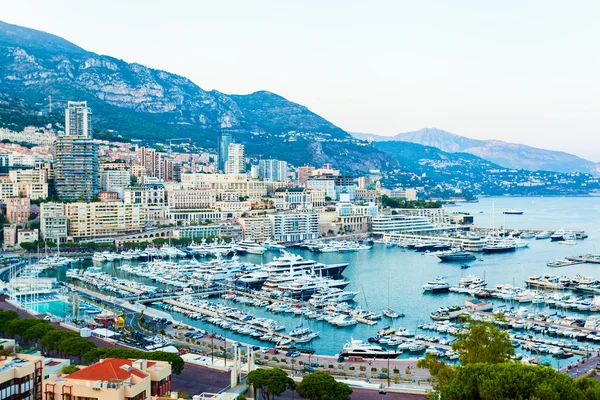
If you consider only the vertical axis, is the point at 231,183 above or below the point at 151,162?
below

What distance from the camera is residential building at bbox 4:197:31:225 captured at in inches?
2126

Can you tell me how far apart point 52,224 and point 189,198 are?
1843cm

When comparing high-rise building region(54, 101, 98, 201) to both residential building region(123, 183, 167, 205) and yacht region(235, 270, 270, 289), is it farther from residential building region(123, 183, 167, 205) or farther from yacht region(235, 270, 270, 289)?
yacht region(235, 270, 270, 289)

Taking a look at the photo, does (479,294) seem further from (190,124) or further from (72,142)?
(190,124)

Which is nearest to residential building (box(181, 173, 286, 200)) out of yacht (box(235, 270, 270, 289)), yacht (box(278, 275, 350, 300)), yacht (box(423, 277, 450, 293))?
yacht (box(235, 270, 270, 289))

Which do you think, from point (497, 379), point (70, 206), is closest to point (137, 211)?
point (70, 206)

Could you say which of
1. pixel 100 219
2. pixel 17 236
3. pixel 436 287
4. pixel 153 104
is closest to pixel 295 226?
pixel 100 219

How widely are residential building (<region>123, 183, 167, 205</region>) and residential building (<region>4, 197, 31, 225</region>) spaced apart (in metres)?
8.29

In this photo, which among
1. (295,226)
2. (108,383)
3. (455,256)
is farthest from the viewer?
(295,226)

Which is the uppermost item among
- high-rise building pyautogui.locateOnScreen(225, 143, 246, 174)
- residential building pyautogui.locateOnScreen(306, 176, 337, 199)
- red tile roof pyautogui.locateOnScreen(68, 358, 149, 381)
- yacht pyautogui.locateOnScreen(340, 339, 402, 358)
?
high-rise building pyautogui.locateOnScreen(225, 143, 246, 174)

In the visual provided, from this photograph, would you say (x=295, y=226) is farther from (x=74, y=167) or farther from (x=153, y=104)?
(x=153, y=104)

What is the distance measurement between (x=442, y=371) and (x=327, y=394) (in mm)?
2417

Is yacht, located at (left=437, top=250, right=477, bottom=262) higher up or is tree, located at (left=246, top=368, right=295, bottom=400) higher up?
tree, located at (left=246, top=368, right=295, bottom=400)

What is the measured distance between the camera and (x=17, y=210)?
54219 millimetres
